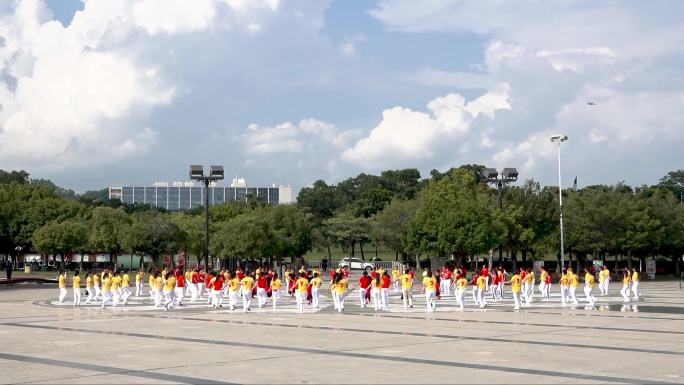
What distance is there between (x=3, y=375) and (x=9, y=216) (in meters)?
79.5

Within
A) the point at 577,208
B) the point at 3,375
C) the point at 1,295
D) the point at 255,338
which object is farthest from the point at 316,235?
the point at 3,375

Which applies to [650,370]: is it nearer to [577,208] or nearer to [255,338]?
[255,338]

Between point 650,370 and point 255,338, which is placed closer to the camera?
point 650,370

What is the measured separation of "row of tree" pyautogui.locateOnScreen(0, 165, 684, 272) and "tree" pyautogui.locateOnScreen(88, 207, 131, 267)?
10cm

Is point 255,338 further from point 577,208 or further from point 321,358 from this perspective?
point 577,208

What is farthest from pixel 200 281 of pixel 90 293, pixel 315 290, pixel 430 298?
pixel 430 298

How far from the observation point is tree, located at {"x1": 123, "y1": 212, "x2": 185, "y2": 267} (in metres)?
74.6

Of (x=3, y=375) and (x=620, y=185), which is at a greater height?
(x=620, y=185)

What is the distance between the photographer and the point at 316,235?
3622 inches

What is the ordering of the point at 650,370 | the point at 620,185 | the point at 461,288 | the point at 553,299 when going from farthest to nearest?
the point at 620,185 → the point at 553,299 → the point at 461,288 → the point at 650,370

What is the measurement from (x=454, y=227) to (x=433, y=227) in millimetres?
2057

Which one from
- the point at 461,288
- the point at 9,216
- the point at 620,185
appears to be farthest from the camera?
the point at 9,216

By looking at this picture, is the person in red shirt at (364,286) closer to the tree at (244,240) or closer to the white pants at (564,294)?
the white pants at (564,294)

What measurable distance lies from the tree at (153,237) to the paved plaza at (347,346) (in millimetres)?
42483
